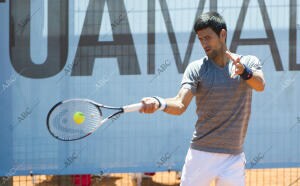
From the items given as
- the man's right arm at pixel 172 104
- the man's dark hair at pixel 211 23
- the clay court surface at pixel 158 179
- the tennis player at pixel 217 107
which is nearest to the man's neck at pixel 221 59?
the tennis player at pixel 217 107

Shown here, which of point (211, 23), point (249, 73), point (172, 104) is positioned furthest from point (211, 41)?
point (172, 104)

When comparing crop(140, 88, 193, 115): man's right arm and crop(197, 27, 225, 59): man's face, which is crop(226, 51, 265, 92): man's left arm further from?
crop(140, 88, 193, 115): man's right arm

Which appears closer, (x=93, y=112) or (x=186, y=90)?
(x=186, y=90)

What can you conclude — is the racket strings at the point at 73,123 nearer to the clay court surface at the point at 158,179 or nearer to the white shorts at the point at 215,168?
the white shorts at the point at 215,168

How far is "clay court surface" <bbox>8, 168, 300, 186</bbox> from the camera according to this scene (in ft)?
17.7

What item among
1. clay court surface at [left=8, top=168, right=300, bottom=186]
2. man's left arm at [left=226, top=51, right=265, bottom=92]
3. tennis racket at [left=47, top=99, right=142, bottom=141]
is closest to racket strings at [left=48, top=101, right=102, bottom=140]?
tennis racket at [left=47, top=99, right=142, bottom=141]

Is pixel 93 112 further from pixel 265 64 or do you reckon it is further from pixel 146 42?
pixel 265 64

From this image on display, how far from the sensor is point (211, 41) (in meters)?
3.46

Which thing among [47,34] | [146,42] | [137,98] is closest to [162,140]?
[137,98]

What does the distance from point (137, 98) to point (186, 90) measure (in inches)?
61.9

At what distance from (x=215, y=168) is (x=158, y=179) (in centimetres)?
268

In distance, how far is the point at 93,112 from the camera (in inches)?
149

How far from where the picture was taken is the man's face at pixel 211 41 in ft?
11.3

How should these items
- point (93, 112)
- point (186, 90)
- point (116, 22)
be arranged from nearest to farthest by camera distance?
1. point (186, 90)
2. point (93, 112)
3. point (116, 22)
